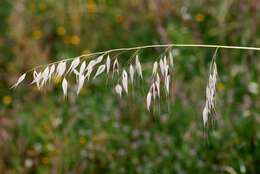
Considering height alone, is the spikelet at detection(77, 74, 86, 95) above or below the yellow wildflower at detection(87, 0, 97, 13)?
below

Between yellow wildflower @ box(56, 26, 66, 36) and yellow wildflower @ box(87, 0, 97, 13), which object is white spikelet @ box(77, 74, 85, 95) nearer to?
yellow wildflower @ box(56, 26, 66, 36)

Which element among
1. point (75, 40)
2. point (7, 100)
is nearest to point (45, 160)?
point (7, 100)

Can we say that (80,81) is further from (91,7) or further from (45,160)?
(91,7)

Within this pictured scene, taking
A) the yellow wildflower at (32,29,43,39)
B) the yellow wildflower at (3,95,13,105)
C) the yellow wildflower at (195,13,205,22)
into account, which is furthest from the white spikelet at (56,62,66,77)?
the yellow wildflower at (32,29,43,39)

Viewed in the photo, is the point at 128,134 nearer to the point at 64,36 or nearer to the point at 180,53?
the point at 180,53

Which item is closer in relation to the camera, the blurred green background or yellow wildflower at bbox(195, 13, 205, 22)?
the blurred green background

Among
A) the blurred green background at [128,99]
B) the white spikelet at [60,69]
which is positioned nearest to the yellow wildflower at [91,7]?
the blurred green background at [128,99]

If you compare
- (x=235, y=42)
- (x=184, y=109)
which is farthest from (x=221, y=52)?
(x=184, y=109)

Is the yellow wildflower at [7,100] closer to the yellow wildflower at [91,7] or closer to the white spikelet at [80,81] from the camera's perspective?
the yellow wildflower at [91,7]

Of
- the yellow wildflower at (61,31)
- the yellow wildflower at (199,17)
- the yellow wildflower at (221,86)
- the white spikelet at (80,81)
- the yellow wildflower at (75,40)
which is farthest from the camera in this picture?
the yellow wildflower at (61,31)
